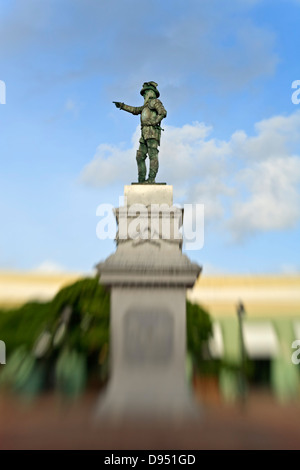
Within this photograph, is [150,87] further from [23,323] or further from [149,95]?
[23,323]

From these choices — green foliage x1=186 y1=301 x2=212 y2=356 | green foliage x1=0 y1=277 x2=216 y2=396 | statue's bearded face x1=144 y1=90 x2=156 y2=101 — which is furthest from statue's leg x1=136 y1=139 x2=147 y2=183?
green foliage x1=186 y1=301 x2=212 y2=356

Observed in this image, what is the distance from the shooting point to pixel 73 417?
934 centimetres

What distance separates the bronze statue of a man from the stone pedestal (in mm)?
2263

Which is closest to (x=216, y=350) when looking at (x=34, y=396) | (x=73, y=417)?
(x=34, y=396)

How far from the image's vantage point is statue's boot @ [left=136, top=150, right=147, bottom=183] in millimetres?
11719

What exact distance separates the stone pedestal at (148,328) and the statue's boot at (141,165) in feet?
6.69

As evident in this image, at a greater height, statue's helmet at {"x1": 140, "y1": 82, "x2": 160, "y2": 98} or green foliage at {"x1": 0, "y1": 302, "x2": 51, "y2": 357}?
statue's helmet at {"x1": 140, "y1": 82, "x2": 160, "y2": 98}

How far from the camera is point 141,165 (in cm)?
1177

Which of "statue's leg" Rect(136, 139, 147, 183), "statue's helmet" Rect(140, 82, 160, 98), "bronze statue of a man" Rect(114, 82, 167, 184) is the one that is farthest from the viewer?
"statue's helmet" Rect(140, 82, 160, 98)

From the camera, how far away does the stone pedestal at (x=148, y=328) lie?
30.1 ft

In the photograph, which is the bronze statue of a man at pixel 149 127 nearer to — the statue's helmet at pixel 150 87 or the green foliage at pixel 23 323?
the statue's helmet at pixel 150 87

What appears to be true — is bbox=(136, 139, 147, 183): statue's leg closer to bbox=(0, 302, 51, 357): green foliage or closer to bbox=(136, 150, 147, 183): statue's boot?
bbox=(136, 150, 147, 183): statue's boot

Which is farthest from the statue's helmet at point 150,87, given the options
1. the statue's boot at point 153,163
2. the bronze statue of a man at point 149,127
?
the statue's boot at point 153,163

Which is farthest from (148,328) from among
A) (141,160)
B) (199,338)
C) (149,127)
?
(199,338)
